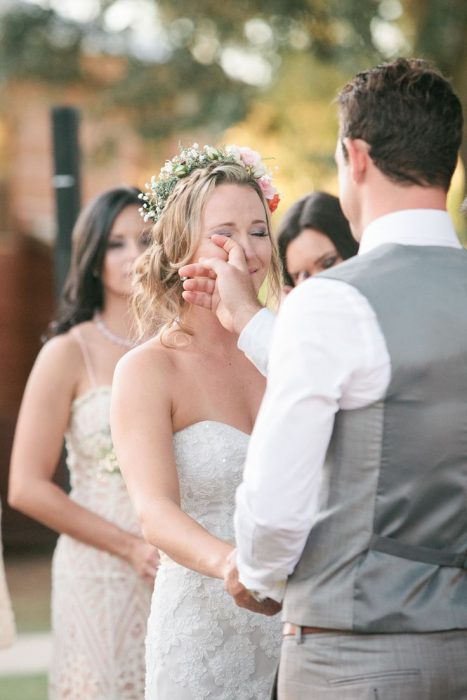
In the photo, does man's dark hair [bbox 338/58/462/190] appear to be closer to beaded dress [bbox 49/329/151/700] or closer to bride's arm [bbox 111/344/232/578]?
bride's arm [bbox 111/344/232/578]

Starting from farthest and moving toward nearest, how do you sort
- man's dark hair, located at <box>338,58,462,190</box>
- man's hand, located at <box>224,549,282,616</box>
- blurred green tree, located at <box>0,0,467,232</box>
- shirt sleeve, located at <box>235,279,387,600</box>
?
blurred green tree, located at <box>0,0,467,232</box> → man's hand, located at <box>224,549,282,616</box> → man's dark hair, located at <box>338,58,462,190</box> → shirt sleeve, located at <box>235,279,387,600</box>

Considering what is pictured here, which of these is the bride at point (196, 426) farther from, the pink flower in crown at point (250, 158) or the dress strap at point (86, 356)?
the dress strap at point (86, 356)

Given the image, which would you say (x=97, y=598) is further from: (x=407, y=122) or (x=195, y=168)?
(x=407, y=122)

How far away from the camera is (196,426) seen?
336 cm

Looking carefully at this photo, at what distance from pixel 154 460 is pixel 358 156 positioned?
1.03 m

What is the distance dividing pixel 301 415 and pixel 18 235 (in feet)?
46.7

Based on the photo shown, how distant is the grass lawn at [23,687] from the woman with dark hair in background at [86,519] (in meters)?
2.50

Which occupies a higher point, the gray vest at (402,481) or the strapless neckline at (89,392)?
the gray vest at (402,481)

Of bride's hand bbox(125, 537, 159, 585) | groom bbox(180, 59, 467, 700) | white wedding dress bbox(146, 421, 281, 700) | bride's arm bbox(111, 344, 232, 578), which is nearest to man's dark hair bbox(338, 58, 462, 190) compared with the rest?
groom bbox(180, 59, 467, 700)

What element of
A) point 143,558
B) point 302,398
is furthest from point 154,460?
point 143,558

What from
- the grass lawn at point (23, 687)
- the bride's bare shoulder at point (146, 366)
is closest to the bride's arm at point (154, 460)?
the bride's bare shoulder at point (146, 366)

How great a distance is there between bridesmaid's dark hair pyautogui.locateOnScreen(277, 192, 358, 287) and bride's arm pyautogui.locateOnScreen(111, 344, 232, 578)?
1.35m

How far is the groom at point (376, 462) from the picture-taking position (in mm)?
2340

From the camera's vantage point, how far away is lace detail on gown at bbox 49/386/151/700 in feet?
15.0
